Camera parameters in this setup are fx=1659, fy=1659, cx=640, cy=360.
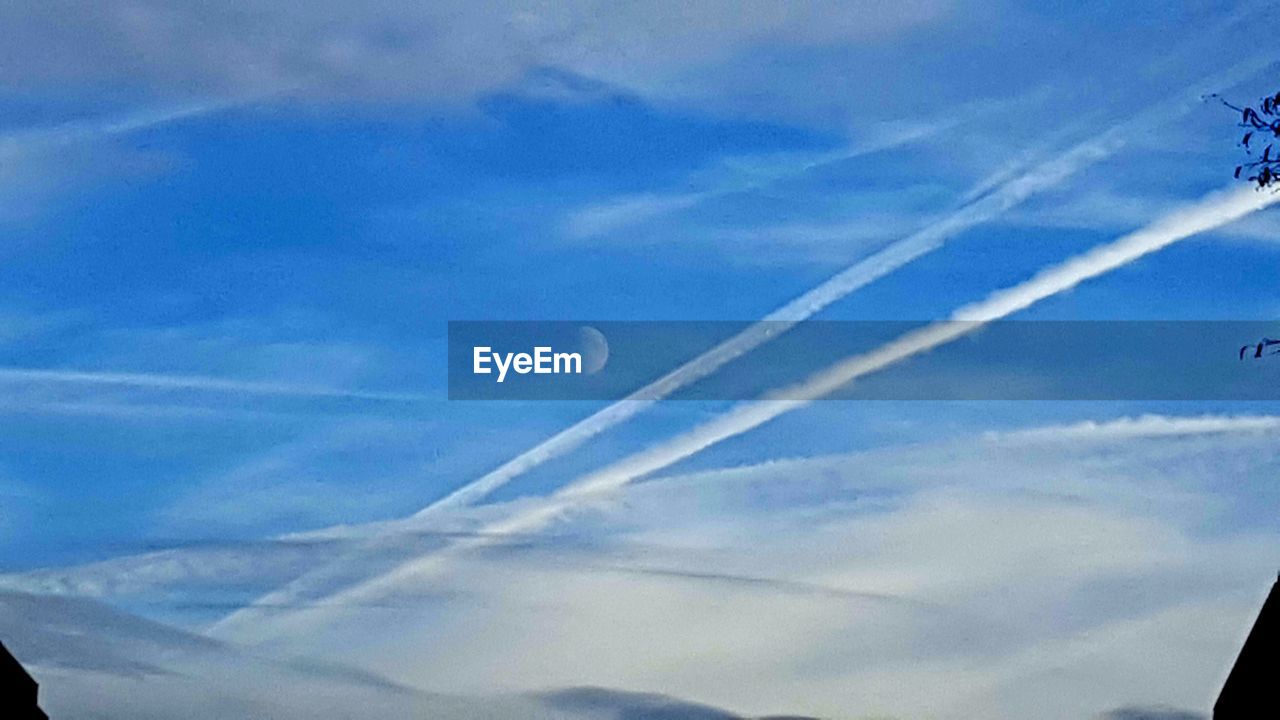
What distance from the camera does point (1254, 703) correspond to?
45.7m

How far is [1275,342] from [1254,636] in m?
24.3

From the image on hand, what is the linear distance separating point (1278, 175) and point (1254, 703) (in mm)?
25294

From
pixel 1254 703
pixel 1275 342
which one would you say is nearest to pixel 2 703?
pixel 1254 703

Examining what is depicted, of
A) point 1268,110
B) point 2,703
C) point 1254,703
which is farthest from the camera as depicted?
point 2,703

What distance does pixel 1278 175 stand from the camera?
81.3 feet

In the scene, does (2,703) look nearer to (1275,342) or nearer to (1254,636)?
(1254,636)

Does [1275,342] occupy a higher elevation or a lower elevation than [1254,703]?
higher

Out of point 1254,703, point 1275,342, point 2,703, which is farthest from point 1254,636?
point 2,703

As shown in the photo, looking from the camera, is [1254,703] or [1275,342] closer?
[1275,342]

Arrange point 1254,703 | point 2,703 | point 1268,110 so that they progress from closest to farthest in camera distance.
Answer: point 1268,110 < point 1254,703 < point 2,703

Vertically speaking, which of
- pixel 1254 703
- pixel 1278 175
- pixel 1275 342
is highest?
pixel 1278 175

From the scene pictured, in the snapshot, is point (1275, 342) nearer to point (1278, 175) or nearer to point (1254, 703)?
point (1278, 175)

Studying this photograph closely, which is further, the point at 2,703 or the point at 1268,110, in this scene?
the point at 2,703

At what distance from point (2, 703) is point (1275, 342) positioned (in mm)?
43068
